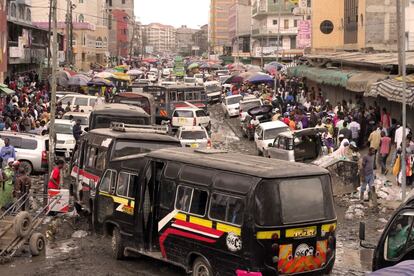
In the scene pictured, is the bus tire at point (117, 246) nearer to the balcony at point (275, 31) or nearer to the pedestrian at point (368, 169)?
the pedestrian at point (368, 169)

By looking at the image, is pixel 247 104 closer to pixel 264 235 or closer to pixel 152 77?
pixel 264 235

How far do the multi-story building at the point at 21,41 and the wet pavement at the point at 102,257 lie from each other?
26.5 metres

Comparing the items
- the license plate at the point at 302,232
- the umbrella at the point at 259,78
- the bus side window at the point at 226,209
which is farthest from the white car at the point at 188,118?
the license plate at the point at 302,232

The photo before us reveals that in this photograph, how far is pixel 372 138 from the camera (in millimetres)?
25391

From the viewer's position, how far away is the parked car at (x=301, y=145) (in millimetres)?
26703

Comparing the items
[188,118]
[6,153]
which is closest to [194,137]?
[188,118]

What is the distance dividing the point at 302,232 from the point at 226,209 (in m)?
1.25

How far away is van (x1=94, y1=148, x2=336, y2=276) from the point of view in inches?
452

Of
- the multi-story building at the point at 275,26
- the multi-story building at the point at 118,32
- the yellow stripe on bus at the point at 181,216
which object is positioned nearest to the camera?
the yellow stripe on bus at the point at 181,216

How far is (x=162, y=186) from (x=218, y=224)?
76.7 inches

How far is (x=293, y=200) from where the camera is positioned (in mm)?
11781

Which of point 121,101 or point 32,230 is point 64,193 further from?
point 121,101

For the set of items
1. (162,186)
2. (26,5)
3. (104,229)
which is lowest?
(104,229)

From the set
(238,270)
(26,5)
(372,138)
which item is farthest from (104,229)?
(26,5)
